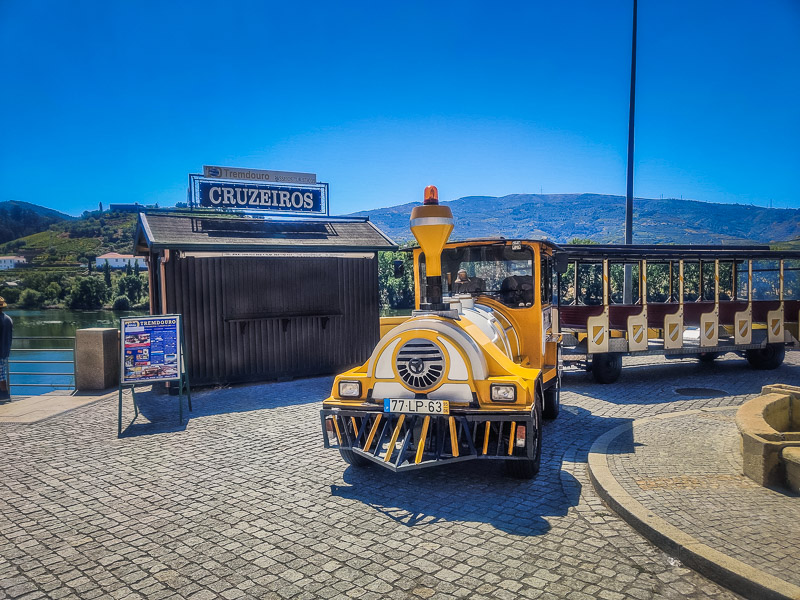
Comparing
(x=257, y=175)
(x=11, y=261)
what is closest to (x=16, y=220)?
(x=11, y=261)

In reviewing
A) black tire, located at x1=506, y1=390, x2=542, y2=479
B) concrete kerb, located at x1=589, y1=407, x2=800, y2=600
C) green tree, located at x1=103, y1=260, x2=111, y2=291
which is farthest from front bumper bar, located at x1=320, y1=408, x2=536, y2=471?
green tree, located at x1=103, y1=260, x2=111, y2=291

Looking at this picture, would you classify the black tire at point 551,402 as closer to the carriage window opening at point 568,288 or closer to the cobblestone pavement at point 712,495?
the cobblestone pavement at point 712,495

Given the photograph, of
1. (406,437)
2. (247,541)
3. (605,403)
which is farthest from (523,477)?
A: (605,403)

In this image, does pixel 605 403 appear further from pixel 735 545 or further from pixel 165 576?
pixel 165 576

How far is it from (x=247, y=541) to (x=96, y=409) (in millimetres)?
6799

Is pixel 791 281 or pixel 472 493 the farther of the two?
pixel 791 281

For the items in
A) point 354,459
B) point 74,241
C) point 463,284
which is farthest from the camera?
point 74,241

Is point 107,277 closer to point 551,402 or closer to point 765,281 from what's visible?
point 551,402

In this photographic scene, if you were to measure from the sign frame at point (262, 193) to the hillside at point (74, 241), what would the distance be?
225 ft

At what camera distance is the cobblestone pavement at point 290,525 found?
12.3 ft

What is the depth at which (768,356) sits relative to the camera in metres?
13.2

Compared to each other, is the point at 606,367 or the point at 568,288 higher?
the point at 568,288

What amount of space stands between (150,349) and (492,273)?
19.4ft

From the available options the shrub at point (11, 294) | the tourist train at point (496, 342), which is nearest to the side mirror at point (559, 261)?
the tourist train at point (496, 342)
